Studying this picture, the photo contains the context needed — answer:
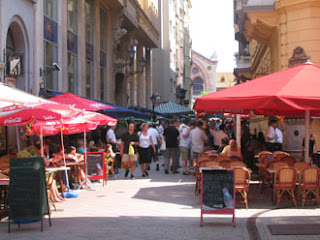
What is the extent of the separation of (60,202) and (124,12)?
2106 centimetres

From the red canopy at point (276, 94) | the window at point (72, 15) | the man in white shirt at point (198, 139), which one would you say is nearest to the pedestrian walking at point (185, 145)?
the man in white shirt at point (198, 139)

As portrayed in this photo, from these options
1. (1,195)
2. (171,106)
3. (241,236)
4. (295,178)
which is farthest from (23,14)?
(171,106)

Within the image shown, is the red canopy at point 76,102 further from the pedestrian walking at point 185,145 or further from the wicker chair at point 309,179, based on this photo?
the wicker chair at point 309,179

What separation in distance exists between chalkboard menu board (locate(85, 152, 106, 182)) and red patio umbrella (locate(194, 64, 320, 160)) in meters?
4.67

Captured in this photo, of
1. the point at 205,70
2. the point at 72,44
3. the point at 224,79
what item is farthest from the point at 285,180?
the point at 224,79

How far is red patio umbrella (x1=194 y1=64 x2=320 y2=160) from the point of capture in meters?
9.50

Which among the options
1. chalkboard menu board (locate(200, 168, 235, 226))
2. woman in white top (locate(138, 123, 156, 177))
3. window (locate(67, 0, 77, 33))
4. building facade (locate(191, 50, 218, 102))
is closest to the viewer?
chalkboard menu board (locate(200, 168, 235, 226))

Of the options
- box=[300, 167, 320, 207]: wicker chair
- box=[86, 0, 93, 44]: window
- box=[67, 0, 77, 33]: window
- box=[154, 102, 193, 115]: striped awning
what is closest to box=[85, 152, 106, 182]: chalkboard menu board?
box=[300, 167, 320, 207]: wicker chair

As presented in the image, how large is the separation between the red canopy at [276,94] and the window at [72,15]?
1496cm

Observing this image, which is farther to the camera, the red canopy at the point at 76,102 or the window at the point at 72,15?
the window at the point at 72,15

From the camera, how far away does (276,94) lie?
9641 millimetres

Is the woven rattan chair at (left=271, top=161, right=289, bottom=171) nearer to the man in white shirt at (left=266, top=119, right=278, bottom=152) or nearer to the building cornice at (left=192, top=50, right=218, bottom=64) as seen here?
the man in white shirt at (left=266, top=119, right=278, bottom=152)

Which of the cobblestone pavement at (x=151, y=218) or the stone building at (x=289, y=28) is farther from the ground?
the stone building at (x=289, y=28)

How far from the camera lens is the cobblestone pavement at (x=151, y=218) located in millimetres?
8141
